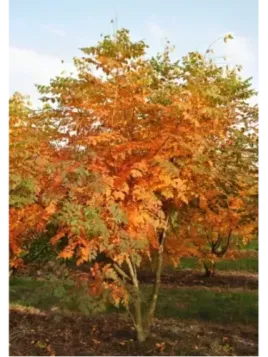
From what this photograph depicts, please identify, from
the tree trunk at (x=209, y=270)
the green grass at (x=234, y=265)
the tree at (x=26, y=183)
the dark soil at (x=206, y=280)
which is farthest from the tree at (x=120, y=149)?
the green grass at (x=234, y=265)

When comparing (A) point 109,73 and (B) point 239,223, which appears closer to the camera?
(A) point 109,73

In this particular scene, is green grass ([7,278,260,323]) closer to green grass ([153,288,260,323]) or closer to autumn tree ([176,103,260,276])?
green grass ([153,288,260,323])

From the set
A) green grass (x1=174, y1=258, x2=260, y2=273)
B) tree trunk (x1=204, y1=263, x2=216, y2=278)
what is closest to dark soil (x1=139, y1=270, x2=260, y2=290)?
tree trunk (x1=204, y1=263, x2=216, y2=278)

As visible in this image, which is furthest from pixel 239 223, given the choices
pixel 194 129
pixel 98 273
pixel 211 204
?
pixel 98 273

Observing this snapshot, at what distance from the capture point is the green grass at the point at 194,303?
35.9ft

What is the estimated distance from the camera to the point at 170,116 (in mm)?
7031

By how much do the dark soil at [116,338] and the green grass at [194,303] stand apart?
0.56 meters

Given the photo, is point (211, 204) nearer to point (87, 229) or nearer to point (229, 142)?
point (229, 142)

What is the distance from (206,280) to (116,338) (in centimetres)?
856

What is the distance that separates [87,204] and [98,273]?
1204 mm

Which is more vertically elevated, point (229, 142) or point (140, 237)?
point (229, 142)

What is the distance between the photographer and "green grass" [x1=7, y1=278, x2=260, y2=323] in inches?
431

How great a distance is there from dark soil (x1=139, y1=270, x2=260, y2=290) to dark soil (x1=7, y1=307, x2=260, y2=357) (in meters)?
5.58

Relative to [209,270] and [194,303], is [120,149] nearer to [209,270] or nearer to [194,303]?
[194,303]
